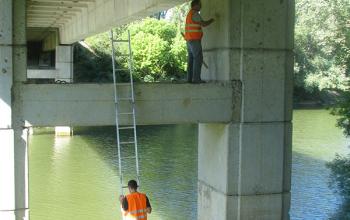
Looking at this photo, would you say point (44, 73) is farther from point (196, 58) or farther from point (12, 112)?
point (12, 112)

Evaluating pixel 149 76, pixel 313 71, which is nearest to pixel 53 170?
pixel 149 76

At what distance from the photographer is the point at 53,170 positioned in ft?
69.6

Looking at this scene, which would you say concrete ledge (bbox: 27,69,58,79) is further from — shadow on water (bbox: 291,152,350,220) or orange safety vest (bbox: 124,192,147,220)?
orange safety vest (bbox: 124,192,147,220)

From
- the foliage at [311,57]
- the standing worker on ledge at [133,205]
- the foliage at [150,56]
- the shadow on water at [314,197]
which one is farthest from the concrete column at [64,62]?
the standing worker on ledge at [133,205]

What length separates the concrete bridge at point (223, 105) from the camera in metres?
9.66

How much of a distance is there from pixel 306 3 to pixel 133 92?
120ft

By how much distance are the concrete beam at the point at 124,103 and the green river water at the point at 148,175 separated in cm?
522

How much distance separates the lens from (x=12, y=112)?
9.62m

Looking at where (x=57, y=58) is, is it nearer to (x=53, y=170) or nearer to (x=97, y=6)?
(x=53, y=170)

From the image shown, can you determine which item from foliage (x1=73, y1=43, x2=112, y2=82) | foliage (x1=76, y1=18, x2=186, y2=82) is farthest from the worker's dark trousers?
foliage (x1=76, y1=18, x2=186, y2=82)

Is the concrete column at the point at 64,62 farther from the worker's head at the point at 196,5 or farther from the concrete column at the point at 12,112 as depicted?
the concrete column at the point at 12,112

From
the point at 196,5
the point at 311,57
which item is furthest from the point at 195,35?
the point at 311,57

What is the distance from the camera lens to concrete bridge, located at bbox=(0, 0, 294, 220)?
9664mm

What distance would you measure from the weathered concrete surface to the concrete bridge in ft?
1.67
